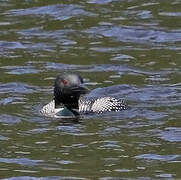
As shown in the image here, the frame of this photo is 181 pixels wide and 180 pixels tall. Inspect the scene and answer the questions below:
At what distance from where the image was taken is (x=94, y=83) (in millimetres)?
17797

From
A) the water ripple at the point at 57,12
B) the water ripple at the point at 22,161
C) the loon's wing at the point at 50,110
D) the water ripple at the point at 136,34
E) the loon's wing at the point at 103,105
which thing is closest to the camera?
the water ripple at the point at 22,161

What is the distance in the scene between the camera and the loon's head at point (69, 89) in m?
16.1

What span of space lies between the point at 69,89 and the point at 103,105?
543 millimetres

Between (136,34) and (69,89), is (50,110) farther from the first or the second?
(136,34)

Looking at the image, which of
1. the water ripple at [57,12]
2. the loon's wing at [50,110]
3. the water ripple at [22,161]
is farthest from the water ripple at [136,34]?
the water ripple at [22,161]

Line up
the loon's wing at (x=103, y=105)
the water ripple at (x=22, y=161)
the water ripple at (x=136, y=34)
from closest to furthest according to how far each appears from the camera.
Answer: the water ripple at (x=22, y=161), the loon's wing at (x=103, y=105), the water ripple at (x=136, y=34)

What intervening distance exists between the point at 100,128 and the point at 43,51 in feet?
17.5

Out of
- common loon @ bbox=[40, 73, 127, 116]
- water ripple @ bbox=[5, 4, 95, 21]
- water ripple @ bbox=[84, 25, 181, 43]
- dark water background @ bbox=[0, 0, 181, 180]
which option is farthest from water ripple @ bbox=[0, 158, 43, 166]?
water ripple @ bbox=[5, 4, 95, 21]

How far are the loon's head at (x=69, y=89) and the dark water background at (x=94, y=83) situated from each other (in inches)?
14.8

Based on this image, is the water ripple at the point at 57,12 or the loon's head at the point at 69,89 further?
the water ripple at the point at 57,12

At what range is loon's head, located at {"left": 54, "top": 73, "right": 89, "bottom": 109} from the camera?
16.1 m

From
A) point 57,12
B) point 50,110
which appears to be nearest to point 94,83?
point 50,110

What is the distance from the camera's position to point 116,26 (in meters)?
21.0

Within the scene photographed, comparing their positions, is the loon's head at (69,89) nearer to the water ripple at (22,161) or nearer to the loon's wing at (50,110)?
the loon's wing at (50,110)
